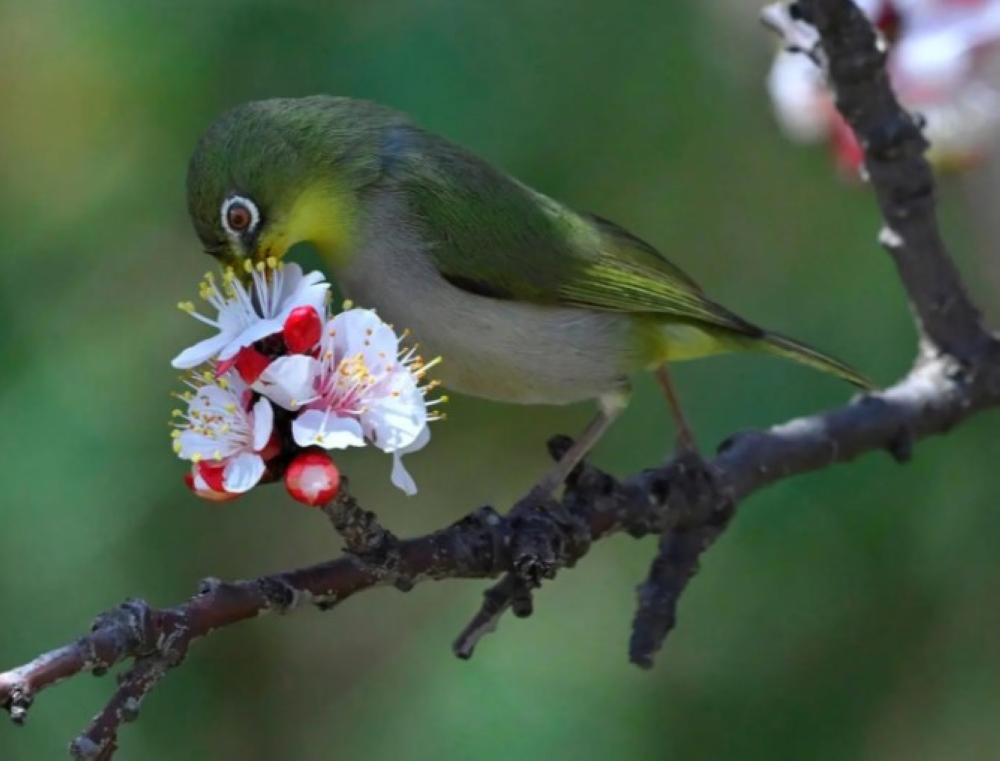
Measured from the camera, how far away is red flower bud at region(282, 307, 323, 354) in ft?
4.95

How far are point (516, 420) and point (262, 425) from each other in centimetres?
267

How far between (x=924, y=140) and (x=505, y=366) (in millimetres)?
854

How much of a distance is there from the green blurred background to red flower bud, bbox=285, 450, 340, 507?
2.06m

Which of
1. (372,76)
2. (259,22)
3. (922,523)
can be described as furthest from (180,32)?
(922,523)

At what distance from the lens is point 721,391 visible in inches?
142

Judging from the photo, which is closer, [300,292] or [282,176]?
[300,292]

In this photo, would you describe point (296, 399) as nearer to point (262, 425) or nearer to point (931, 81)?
point (262, 425)

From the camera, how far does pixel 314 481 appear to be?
1.43m

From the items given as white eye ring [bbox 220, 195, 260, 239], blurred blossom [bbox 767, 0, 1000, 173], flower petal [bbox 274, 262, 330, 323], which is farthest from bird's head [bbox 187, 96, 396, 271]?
blurred blossom [bbox 767, 0, 1000, 173]

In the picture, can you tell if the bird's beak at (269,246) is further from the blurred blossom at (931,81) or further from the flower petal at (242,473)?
the blurred blossom at (931,81)

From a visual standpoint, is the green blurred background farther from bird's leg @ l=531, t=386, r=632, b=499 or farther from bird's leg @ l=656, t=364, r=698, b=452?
bird's leg @ l=531, t=386, r=632, b=499

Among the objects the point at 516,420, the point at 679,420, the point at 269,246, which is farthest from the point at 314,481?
the point at 516,420

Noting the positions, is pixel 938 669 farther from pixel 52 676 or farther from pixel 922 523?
pixel 52 676

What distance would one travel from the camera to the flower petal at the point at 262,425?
1.46 m
